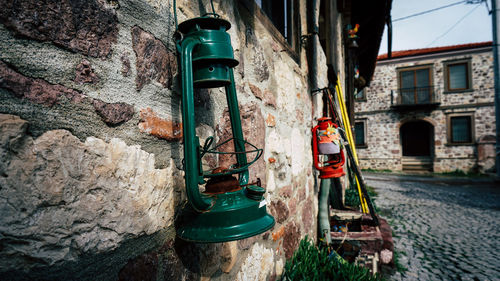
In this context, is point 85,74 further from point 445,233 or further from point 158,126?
point 445,233

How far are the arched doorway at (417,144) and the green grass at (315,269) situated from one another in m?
13.6

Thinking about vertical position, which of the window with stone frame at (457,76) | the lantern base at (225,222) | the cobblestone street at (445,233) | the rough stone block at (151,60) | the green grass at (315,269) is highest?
the window with stone frame at (457,76)

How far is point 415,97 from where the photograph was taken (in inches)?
550

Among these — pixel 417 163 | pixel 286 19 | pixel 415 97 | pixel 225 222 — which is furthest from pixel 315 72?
pixel 415 97

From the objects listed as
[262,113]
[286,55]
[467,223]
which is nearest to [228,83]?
[262,113]

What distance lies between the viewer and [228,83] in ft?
2.89

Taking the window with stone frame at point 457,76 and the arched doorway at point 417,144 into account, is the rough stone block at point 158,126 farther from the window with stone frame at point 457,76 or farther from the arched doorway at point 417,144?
the window with stone frame at point 457,76

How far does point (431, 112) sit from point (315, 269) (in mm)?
14827

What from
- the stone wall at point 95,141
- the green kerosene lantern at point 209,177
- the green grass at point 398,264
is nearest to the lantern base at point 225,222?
the green kerosene lantern at point 209,177

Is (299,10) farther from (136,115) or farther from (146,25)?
(136,115)

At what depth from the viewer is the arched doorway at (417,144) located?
541 inches

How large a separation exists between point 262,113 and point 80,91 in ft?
3.38

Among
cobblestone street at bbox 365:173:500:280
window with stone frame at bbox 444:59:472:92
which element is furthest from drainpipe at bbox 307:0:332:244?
window with stone frame at bbox 444:59:472:92

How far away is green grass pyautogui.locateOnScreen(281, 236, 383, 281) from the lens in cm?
186
